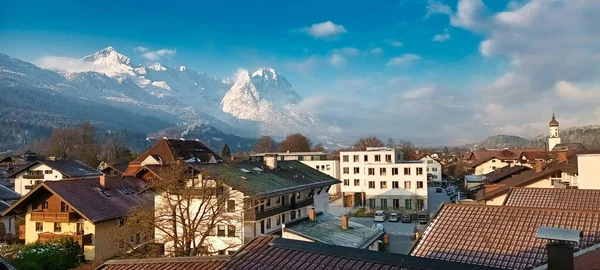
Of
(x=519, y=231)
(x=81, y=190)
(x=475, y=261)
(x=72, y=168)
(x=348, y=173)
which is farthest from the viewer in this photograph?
(x=348, y=173)

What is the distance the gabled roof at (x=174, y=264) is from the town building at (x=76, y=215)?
67.1 ft

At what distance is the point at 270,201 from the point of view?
103 feet

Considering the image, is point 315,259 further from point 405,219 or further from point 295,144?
point 295,144

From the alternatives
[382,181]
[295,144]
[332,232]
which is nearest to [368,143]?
[295,144]

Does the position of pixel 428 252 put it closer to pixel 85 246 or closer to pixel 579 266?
pixel 579 266

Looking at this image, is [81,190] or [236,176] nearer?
[236,176]

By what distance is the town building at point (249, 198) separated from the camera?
28.3m

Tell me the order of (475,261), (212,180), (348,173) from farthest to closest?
(348,173), (212,180), (475,261)

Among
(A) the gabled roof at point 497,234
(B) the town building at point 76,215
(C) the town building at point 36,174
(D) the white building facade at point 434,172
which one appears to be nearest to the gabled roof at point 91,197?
(B) the town building at point 76,215

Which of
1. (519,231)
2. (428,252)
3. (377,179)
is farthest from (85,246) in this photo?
(377,179)

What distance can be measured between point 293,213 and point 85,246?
14723 millimetres

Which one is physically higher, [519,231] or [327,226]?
[519,231]

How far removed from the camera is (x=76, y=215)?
31469 millimetres

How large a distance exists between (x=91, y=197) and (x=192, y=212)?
8665 millimetres
